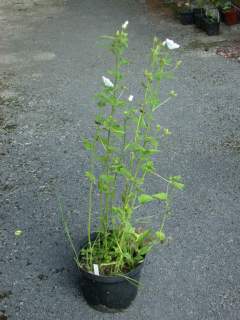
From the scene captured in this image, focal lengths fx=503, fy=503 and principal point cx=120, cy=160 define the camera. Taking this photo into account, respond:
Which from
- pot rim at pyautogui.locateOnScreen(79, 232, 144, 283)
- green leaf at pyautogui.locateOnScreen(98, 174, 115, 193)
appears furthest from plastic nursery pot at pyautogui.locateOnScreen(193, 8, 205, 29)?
pot rim at pyautogui.locateOnScreen(79, 232, 144, 283)

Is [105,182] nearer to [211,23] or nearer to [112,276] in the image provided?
[112,276]

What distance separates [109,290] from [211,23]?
182 inches

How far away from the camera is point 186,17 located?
6875 mm

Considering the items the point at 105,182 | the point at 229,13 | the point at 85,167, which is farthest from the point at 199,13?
the point at 105,182

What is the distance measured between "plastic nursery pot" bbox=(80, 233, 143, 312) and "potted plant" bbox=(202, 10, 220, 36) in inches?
173

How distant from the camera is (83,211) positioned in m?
3.46

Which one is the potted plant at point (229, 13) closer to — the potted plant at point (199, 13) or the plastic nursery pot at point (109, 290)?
the potted plant at point (199, 13)

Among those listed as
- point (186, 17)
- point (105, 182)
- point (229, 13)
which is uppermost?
point (105, 182)

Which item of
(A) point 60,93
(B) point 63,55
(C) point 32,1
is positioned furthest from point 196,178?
(C) point 32,1

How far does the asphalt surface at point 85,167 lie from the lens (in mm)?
2811

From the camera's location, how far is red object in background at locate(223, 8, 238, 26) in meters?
6.67

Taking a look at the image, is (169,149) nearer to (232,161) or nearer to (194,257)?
(232,161)

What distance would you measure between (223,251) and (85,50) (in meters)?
3.88

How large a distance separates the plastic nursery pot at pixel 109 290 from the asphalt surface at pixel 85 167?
2.3 inches
